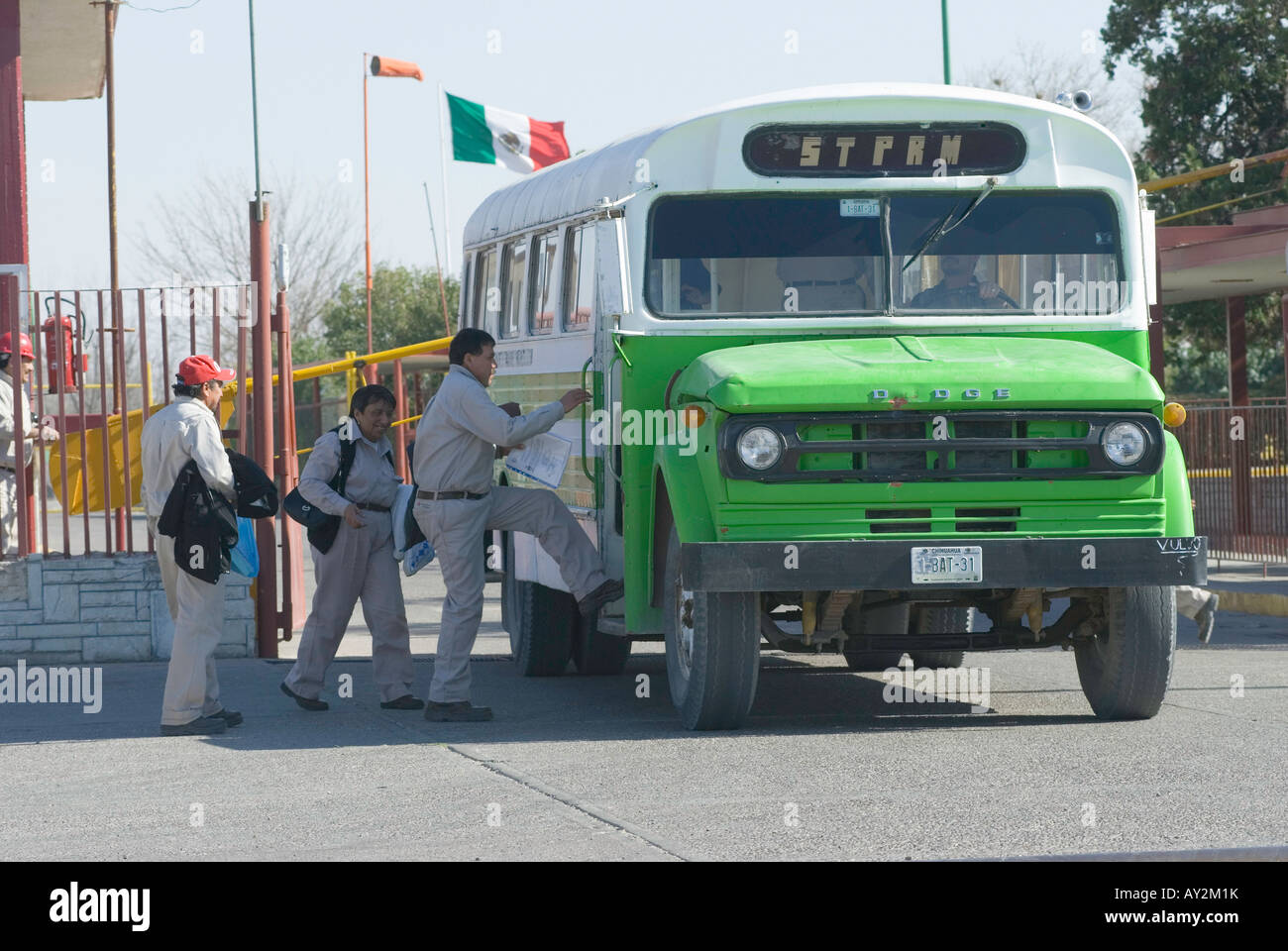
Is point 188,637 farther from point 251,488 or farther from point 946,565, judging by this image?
point 946,565

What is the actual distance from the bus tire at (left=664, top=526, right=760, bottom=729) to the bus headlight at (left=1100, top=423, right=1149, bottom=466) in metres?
1.68

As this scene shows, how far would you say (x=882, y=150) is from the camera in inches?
400

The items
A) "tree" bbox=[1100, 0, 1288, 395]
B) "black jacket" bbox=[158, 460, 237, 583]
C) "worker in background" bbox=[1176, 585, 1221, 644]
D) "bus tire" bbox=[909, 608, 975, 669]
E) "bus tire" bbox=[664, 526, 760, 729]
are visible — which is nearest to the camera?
"bus tire" bbox=[664, 526, 760, 729]

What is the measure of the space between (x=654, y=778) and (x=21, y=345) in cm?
622

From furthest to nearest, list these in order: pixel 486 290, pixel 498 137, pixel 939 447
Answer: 1. pixel 498 137
2. pixel 486 290
3. pixel 939 447

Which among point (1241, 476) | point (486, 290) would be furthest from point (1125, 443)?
point (1241, 476)

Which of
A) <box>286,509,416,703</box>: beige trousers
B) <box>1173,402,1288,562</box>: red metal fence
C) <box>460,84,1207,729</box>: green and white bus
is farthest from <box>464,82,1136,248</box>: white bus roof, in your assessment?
<box>1173,402,1288,562</box>: red metal fence

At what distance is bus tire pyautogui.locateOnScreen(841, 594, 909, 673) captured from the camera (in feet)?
32.2

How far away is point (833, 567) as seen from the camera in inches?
358

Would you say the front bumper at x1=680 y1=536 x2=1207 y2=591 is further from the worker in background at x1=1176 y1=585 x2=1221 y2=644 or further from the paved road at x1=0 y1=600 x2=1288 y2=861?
the paved road at x1=0 y1=600 x2=1288 y2=861

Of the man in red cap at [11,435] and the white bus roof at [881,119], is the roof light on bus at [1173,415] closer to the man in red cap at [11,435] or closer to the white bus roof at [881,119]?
the white bus roof at [881,119]

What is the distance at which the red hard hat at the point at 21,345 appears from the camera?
42.4 ft

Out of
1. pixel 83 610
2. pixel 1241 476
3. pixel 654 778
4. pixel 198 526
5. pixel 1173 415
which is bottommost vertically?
pixel 654 778

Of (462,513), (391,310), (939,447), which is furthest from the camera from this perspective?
(391,310)
